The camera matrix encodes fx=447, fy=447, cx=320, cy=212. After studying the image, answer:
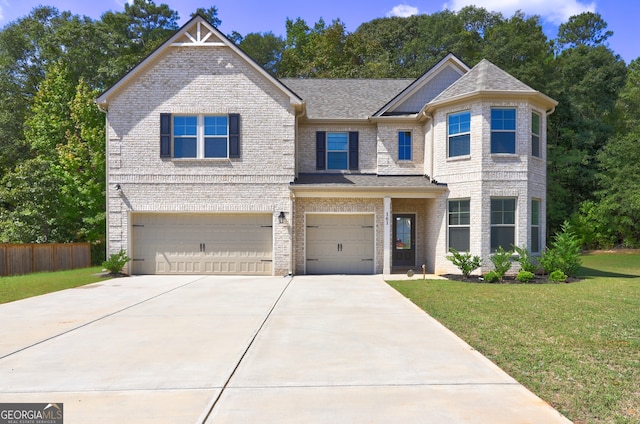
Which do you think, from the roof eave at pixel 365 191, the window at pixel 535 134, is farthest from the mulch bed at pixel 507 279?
the window at pixel 535 134

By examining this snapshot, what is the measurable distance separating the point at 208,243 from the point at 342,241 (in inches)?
199

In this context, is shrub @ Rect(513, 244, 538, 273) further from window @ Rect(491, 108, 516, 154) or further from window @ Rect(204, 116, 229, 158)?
window @ Rect(204, 116, 229, 158)

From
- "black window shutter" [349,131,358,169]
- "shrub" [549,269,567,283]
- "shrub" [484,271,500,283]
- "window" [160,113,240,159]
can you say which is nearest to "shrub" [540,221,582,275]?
"shrub" [549,269,567,283]

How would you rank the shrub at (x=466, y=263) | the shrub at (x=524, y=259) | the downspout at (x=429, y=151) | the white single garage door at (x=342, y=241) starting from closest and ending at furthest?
the shrub at (x=524, y=259) < the shrub at (x=466, y=263) < the downspout at (x=429, y=151) < the white single garage door at (x=342, y=241)

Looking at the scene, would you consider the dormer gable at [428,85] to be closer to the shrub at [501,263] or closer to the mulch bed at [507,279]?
Answer: the shrub at [501,263]

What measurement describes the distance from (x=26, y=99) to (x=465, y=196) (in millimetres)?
35366

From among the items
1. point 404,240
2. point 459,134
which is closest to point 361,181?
point 404,240

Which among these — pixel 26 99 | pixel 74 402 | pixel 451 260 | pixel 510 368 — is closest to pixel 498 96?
pixel 451 260

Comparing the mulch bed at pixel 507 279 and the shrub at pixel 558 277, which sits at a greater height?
the shrub at pixel 558 277

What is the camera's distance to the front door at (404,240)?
61.0 feet

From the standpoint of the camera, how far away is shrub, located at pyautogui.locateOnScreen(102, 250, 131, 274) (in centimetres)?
1591

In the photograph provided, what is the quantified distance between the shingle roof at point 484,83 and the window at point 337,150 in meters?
3.82

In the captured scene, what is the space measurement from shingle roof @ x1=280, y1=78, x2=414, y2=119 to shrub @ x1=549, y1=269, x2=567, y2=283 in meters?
8.98

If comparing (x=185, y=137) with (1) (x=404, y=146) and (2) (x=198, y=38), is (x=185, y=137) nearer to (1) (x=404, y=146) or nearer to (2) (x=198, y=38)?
(2) (x=198, y=38)
